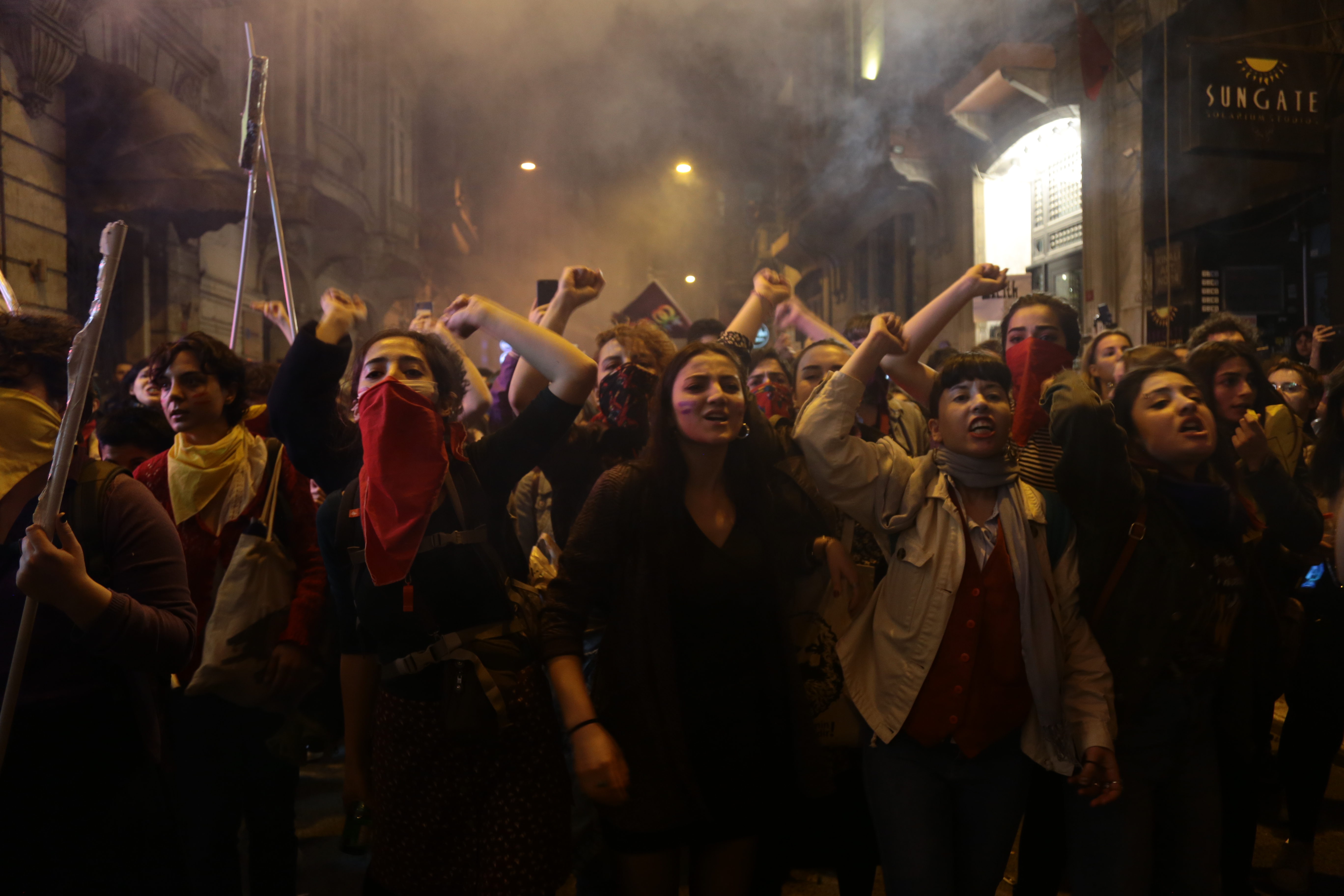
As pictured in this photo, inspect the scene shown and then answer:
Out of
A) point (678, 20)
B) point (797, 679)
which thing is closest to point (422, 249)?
point (678, 20)

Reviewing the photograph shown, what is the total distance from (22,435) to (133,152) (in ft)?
28.9

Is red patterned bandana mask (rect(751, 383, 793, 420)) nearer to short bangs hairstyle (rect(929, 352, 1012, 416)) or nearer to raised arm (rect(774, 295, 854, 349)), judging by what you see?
raised arm (rect(774, 295, 854, 349))

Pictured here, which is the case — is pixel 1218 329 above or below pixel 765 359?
above

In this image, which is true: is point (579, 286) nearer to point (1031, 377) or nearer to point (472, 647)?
point (472, 647)

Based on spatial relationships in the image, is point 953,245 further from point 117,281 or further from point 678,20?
point 117,281

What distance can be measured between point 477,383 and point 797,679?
1.66m

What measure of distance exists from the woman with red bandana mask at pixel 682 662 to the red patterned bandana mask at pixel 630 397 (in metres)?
0.71

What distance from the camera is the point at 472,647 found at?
1.94 m

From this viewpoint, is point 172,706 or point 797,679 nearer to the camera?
point 797,679

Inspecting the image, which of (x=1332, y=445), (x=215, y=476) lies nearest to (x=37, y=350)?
(x=215, y=476)

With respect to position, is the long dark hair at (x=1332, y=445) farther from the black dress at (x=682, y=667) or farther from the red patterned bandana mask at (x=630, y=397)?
the red patterned bandana mask at (x=630, y=397)

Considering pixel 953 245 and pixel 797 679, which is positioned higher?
pixel 953 245

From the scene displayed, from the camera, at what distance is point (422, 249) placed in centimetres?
2394

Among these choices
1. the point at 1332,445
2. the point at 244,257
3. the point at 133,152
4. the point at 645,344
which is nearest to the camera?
the point at 1332,445
